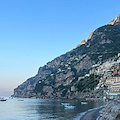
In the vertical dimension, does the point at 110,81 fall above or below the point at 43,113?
above

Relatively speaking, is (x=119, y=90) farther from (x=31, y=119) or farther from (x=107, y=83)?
(x=31, y=119)

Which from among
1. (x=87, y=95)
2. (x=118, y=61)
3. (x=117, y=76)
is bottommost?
(x=87, y=95)

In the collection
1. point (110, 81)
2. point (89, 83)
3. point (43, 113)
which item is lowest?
point (43, 113)

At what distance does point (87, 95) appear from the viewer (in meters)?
166

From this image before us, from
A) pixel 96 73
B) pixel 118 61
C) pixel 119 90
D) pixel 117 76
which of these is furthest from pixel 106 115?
pixel 96 73

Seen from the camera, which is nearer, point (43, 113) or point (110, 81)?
point (43, 113)

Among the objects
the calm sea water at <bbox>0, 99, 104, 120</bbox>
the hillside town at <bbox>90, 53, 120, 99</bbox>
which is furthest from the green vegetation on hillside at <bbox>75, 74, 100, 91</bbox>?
the calm sea water at <bbox>0, 99, 104, 120</bbox>

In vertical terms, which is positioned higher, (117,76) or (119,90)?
(117,76)

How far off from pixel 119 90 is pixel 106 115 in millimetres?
105643

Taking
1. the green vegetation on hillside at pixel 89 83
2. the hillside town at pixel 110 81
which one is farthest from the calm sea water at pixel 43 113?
the green vegetation on hillside at pixel 89 83

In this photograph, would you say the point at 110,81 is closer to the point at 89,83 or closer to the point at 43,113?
the point at 89,83

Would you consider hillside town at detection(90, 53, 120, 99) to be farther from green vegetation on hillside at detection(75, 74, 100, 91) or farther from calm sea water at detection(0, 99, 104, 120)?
calm sea water at detection(0, 99, 104, 120)

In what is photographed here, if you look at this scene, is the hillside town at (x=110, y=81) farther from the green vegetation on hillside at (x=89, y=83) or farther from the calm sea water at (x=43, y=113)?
the calm sea water at (x=43, y=113)

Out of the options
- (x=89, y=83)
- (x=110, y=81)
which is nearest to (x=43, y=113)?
(x=110, y=81)
